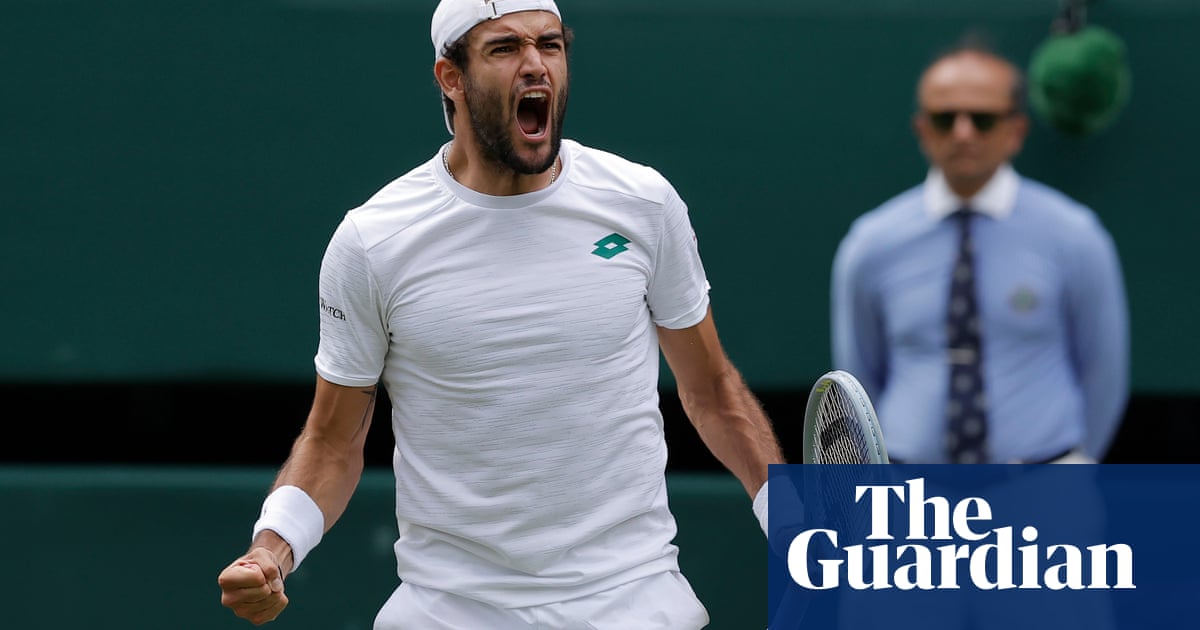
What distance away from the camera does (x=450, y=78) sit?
255 centimetres

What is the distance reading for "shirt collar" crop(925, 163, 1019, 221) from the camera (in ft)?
11.9

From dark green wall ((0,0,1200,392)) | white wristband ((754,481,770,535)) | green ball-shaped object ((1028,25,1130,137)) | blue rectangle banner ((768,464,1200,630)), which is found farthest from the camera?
dark green wall ((0,0,1200,392))

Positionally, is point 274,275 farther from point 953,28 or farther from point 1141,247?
point 1141,247

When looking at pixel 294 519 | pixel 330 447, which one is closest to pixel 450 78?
pixel 330 447

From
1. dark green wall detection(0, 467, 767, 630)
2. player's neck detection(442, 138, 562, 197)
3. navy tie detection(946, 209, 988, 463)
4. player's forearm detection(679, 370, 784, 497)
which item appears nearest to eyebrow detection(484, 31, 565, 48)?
player's neck detection(442, 138, 562, 197)

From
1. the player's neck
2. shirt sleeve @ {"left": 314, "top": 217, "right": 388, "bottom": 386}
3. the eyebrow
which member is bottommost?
shirt sleeve @ {"left": 314, "top": 217, "right": 388, "bottom": 386}

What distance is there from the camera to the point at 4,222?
450cm

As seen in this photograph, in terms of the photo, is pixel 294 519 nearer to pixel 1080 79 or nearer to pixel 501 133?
pixel 501 133

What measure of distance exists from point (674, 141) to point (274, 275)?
3.78ft

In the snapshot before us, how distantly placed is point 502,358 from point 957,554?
153 centimetres

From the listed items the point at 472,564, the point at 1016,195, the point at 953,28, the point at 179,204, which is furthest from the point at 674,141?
the point at 472,564

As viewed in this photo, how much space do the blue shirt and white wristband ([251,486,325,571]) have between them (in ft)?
4.98

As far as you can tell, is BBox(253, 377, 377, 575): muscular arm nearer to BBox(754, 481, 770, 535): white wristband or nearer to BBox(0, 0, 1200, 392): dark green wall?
BBox(754, 481, 770, 535): white wristband

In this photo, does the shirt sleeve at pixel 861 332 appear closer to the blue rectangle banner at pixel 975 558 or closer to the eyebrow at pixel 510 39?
the blue rectangle banner at pixel 975 558
